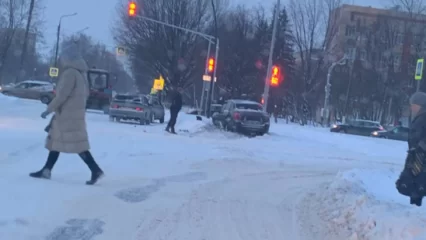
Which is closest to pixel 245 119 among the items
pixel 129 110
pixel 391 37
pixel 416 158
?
pixel 129 110

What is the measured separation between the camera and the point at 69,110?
31.1 ft

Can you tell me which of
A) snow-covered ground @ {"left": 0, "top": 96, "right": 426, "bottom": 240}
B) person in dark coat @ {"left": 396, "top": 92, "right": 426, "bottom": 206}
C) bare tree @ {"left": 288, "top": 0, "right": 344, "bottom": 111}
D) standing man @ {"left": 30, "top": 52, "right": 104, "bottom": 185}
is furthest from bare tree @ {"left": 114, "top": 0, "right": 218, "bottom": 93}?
person in dark coat @ {"left": 396, "top": 92, "right": 426, "bottom": 206}

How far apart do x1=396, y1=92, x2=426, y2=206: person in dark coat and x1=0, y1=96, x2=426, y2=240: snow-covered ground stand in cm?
30

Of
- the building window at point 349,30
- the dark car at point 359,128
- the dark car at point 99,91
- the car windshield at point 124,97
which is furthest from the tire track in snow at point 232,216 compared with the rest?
the building window at point 349,30

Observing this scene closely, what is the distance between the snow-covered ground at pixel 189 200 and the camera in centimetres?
A: 732

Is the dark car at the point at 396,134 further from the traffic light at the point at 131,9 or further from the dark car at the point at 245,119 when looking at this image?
the traffic light at the point at 131,9

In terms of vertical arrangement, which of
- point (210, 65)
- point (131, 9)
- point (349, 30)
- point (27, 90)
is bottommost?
point (27, 90)

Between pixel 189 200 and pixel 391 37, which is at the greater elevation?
pixel 391 37

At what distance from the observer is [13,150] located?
13.2 m

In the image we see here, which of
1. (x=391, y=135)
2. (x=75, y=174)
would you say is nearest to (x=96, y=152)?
(x=75, y=174)

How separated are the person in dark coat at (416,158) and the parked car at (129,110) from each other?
25.8m

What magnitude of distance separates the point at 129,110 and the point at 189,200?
78.3ft

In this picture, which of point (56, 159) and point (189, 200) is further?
point (56, 159)

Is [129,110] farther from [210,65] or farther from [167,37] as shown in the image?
[167,37]
